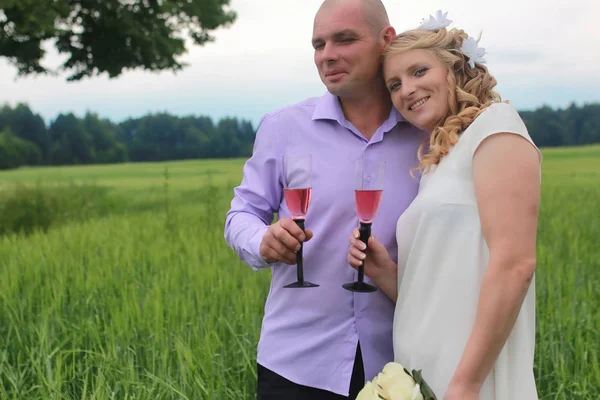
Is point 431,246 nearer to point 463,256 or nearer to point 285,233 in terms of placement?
point 463,256

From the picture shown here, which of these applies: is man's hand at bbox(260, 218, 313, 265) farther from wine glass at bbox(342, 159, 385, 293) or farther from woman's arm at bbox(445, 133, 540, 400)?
woman's arm at bbox(445, 133, 540, 400)

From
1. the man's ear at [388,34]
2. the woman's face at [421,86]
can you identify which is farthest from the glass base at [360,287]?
the man's ear at [388,34]

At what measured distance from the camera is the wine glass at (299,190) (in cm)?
179

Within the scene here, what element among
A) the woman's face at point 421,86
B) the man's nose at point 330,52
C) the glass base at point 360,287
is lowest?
the glass base at point 360,287

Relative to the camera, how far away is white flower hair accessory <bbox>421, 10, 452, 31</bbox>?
1.91m

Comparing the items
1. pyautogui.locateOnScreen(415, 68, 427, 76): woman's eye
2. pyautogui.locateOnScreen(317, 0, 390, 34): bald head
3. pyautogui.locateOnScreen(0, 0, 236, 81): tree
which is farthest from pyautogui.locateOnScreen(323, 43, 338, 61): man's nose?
pyautogui.locateOnScreen(0, 0, 236, 81): tree

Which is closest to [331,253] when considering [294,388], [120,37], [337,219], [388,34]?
[337,219]

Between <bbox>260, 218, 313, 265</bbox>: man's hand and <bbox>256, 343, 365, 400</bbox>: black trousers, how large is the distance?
16.4 inches

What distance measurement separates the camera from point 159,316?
342 centimetres

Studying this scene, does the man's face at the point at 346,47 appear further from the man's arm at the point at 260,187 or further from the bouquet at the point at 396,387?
the bouquet at the point at 396,387

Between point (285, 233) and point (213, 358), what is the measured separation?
152cm

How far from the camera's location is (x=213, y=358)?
3.04 m

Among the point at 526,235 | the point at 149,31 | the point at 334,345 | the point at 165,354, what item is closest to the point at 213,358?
the point at 165,354

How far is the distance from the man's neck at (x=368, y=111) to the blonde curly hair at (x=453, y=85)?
0.18 meters
